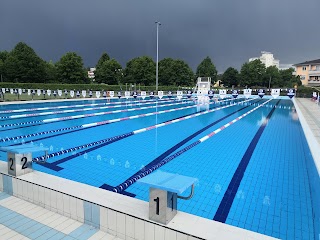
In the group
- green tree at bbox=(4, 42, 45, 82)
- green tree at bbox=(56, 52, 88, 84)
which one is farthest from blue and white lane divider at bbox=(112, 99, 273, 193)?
green tree at bbox=(4, 42, 45, 82)

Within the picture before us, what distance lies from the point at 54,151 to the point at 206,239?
4913 mm

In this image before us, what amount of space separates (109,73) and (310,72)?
3896cm

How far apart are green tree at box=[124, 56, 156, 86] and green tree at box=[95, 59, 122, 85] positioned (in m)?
2.36

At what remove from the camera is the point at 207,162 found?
5344 millimetres

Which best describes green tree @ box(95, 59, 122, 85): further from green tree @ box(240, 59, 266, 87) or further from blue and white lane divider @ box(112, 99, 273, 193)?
blue and white lane divider @ box(112, 99, 273, 193)

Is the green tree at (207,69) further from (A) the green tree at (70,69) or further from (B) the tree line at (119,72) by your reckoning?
(A) the green tree at (70,69)

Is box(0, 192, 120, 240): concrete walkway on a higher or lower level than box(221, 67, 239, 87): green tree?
lower

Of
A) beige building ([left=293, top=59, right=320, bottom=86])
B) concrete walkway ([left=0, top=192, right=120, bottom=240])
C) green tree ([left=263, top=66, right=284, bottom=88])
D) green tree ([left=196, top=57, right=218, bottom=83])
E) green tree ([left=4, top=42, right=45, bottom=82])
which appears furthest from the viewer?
green tree ([left=196, top=57, right=218, bottom=83])

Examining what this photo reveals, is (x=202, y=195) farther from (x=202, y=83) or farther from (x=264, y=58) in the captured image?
(x=264, y=58)

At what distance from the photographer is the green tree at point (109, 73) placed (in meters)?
40.6

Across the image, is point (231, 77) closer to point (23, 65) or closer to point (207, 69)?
point (207, 69)

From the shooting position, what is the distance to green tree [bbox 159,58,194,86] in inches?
1732

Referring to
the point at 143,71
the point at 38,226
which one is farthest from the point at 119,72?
the point at 38,226

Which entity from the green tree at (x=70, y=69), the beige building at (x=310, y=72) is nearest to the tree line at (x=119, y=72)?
the green tree at (x=70, y=69)
